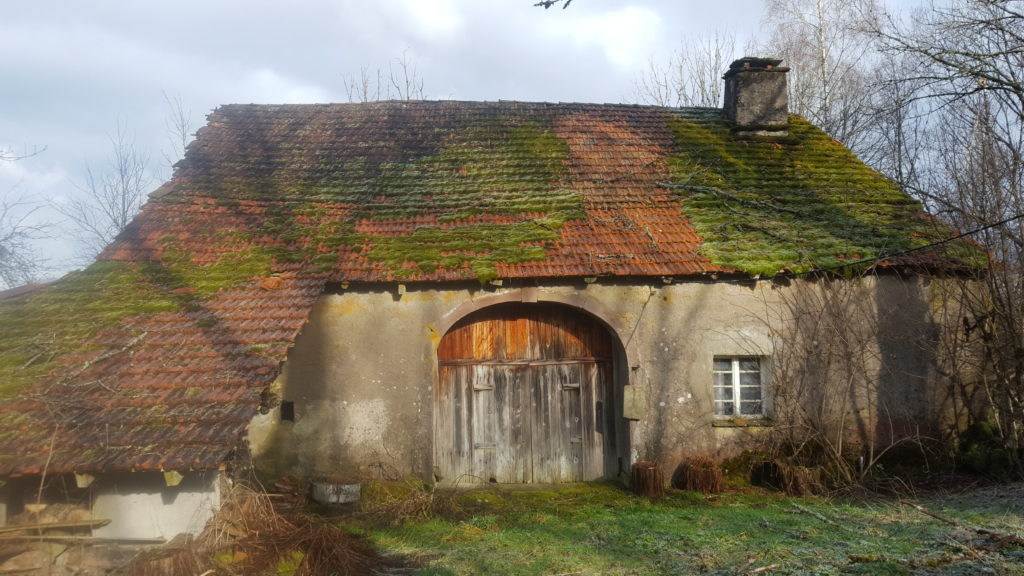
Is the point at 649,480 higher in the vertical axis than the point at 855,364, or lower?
lower

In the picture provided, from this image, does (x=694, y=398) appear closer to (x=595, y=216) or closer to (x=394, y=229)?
(x=595, y=216)

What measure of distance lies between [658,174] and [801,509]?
230 inches

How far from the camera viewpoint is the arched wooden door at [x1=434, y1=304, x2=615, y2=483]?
9594mm

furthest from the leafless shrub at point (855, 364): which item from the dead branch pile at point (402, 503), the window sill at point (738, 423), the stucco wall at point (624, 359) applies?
the dead branch pile at point (402, 503)

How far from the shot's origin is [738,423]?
9.16 m

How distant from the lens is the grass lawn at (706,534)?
579 centimetres

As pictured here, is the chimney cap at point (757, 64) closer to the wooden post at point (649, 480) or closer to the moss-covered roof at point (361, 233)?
the moss-covered roof at point (361, 233)

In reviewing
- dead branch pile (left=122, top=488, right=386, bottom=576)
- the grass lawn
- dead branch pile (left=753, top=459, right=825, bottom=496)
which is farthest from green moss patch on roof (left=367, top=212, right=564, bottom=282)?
dead branch pile (left=753, top=459, right=825, bottom=496)

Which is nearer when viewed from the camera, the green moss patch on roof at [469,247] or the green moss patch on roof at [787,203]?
the green moss patch on roof at [469,247]

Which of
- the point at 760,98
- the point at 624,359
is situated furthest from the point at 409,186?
the point at 760,98

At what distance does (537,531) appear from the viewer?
738 cm

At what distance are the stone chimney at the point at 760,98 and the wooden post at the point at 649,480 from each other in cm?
710

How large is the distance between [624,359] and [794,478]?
8.75 feet

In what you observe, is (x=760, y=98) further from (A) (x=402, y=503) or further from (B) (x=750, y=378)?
(A) (x=402, y=503)
